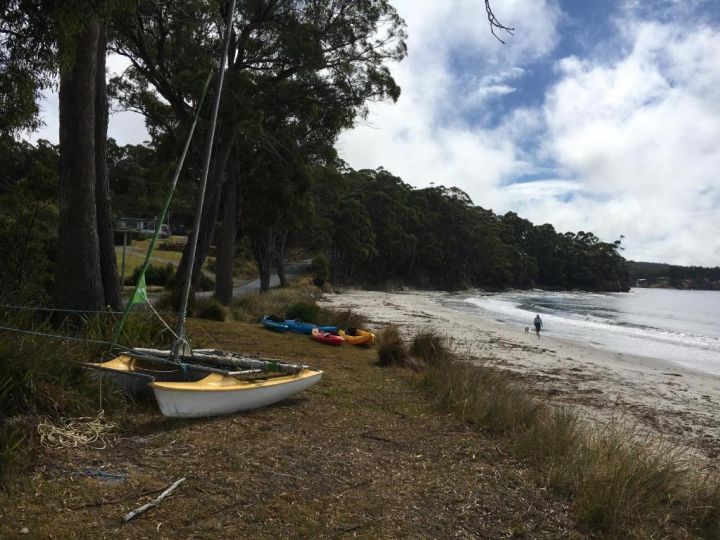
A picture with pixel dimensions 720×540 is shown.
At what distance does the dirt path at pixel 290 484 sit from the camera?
132 inches

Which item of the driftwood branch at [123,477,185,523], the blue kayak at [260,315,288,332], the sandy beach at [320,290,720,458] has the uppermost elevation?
the blue kayak at [260,315,288,332]

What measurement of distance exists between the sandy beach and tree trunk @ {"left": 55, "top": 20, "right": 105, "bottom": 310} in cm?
686

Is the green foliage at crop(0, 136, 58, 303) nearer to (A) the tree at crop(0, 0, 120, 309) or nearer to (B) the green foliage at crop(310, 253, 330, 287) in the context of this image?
(A) the tree at crop(0, 0, 120, 309)

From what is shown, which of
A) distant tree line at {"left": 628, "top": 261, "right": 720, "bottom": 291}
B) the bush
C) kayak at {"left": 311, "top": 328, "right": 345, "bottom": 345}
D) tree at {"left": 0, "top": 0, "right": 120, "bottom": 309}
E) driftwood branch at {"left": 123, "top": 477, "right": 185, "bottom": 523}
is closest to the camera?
driftwood branch at {"left": 123, "top": 477, "right": 185, "bottom": 523}

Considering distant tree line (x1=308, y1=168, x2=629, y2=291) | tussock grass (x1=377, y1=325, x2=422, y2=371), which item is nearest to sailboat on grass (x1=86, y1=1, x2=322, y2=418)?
tussock grass (x1=377, y1=325, x2=422, y2=371)

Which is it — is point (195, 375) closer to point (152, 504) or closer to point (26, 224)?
point (152, 504)

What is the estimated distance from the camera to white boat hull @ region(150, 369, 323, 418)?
499 centimetres

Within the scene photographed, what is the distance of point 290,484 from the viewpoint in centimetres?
411

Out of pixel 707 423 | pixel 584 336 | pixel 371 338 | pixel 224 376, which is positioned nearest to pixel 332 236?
pixel 584 336

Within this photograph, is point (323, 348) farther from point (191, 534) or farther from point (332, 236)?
point (332, 236)

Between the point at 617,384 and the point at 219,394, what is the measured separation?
36.2ft

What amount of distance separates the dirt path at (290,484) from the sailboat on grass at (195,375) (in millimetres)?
179

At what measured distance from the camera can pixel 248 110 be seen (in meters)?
14.6

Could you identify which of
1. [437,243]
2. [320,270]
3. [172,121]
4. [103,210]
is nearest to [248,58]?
[172,121]
